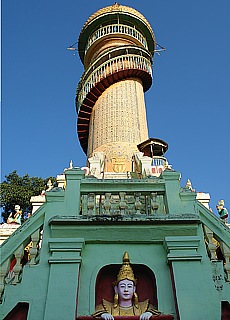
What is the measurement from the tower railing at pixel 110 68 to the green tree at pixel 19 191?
5.40 meters

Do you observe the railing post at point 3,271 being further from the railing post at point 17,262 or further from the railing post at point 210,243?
the railing post at point 210,243

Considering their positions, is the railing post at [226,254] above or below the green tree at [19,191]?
below

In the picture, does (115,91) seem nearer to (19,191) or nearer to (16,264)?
(19,191)

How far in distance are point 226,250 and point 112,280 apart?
1.83m

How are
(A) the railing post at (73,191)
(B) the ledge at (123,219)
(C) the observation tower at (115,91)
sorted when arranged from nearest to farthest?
(B) the ledge at (123,219)
(A) the railing post at (73,191)
(C) the observation tower at (115,91)

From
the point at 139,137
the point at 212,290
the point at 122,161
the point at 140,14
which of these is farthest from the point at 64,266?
the point at 140,14

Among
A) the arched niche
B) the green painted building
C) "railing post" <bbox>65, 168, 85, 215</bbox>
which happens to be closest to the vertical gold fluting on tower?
"railing post" <bbox>65, 168, 85, 215</bbox>

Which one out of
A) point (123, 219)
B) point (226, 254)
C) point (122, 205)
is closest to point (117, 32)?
point (122, 205)

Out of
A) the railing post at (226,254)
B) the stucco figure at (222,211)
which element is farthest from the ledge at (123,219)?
the stucco figure at (222,211)

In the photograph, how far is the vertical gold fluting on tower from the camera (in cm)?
1727

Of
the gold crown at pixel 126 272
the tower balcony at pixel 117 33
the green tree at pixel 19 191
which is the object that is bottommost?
the gold crown at pixel 126 272

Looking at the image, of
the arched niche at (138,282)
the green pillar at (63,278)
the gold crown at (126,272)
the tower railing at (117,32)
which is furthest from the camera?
the tower railing at (117,32)

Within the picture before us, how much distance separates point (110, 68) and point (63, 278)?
49.6 ft

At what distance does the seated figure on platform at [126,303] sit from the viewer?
5.83 m
